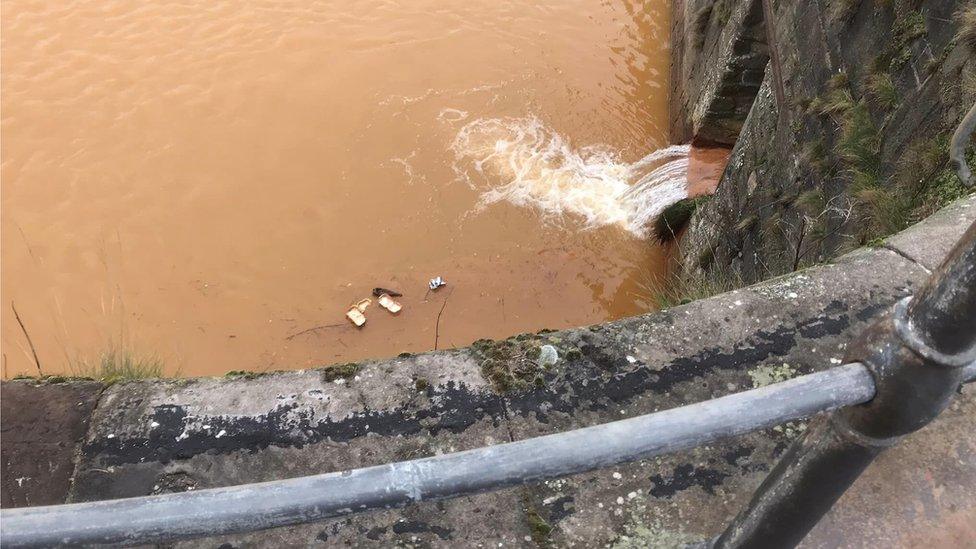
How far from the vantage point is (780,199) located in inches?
162

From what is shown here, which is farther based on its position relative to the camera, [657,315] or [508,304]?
[508,304]

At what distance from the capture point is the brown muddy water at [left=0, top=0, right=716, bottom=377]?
5.19 m

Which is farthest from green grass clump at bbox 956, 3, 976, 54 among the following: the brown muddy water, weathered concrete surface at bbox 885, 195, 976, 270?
the brown muddy water

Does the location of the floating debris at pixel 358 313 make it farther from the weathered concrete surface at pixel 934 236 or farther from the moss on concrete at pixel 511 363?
the weathered concrete surface at pixel 934 236

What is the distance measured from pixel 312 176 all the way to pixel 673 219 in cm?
345

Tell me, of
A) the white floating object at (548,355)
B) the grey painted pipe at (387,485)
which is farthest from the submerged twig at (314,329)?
the grey painted pipe at (387,485)

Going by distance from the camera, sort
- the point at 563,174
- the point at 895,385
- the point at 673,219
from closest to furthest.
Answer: the point at 895,385, the point at 673,219, the point at 563,174

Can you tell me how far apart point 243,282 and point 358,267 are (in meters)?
0.96

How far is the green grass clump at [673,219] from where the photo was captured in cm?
594

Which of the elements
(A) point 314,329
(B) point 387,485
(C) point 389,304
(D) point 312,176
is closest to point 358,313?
(C) point 389,304

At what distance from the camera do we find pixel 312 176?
20.1 feet

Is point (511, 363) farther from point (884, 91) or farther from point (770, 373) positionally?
point (884, 91)

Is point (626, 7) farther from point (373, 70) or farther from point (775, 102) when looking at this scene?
point (775, 102)

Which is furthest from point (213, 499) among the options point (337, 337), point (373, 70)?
point (373, 70)
